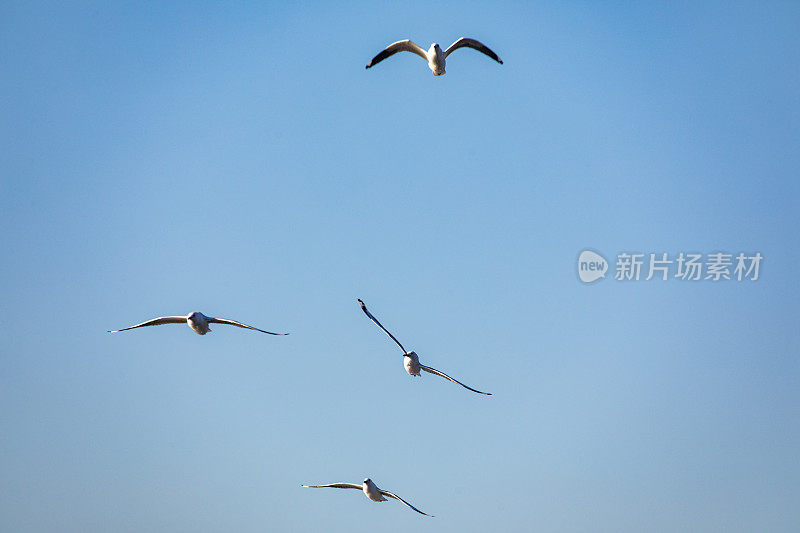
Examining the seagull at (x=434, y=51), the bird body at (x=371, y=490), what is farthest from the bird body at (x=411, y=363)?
the seagull at (x=434, y=51)

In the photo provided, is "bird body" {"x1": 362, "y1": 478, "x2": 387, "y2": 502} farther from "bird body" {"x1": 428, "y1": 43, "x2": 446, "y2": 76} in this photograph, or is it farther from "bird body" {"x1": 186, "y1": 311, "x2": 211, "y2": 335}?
"bird body" {"x1": 428, "y1": 43, "x2": 446, "y2": 76}

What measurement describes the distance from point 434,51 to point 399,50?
2.41 metres

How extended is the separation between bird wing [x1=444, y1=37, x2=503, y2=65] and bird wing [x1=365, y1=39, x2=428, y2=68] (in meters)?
1.17

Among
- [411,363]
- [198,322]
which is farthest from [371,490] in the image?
[198,322]

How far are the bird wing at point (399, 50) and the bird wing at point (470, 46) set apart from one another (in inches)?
45.9

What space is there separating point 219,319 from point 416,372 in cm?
913

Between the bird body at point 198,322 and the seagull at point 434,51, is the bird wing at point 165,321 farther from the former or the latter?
the seagull at point 434,51

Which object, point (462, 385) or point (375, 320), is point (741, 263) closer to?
point (462, 385)

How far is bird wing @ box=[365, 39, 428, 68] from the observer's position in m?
42.3

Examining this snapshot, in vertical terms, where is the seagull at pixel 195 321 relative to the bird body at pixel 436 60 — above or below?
below

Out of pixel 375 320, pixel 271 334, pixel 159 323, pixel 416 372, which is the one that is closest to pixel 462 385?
pixel 416 372

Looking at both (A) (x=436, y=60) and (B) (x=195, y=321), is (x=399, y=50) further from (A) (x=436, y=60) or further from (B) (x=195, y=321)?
(B) (x=195, y=321)

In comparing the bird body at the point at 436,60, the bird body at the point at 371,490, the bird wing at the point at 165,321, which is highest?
the bird body at the point at 436,60

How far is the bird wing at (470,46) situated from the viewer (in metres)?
42.0
